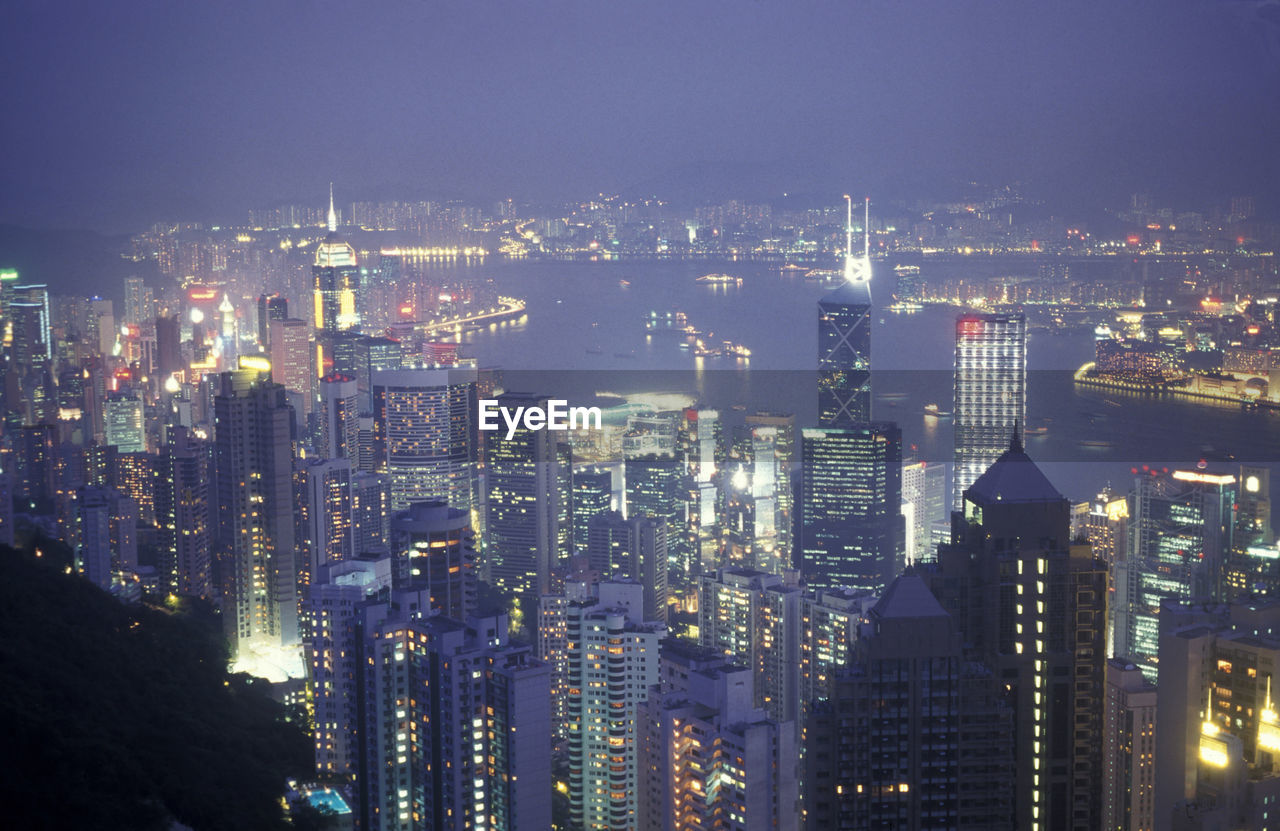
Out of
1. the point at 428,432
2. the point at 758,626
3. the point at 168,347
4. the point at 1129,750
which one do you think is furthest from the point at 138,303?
the point at 1129,750

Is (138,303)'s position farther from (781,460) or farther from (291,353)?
(781,460)

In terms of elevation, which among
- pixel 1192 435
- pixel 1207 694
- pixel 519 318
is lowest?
pixel 1207 694

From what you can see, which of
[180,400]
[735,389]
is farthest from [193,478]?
[735,389]

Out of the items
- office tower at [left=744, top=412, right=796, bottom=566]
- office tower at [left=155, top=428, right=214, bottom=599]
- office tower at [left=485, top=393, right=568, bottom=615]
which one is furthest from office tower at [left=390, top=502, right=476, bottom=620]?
office tower at [left=744, top=412, right=796, bottom=566]

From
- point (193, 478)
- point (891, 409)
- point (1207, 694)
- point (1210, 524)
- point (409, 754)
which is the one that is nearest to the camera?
point (1207, 694)

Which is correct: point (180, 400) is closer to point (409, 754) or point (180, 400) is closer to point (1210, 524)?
point (409, 754)

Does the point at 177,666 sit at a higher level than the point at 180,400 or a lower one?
lower

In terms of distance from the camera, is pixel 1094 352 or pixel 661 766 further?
pixel 1094 352

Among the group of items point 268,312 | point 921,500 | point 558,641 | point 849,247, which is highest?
point 849,247
